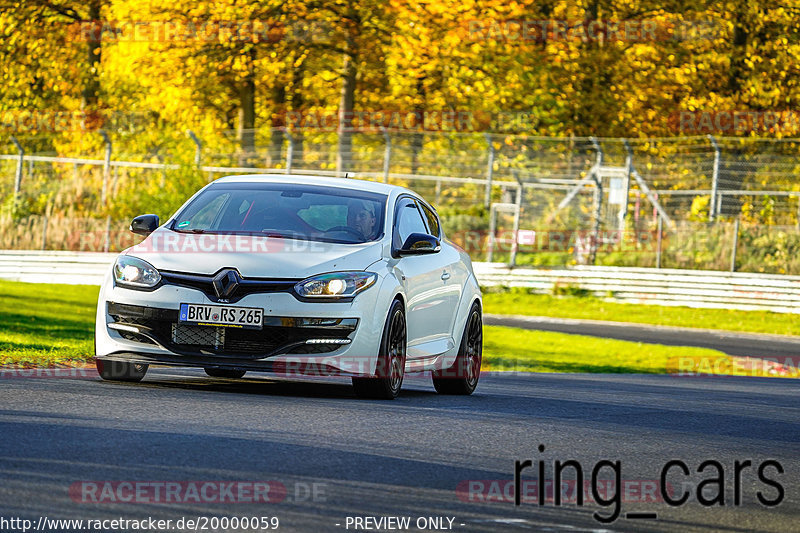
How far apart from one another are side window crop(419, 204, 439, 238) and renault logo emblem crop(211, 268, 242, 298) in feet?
10.1

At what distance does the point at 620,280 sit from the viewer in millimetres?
32938

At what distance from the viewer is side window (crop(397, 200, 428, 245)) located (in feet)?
40.0

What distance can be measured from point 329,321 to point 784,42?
31944 millimetres

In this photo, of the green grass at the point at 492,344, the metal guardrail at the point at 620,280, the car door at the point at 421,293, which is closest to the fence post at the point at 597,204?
the metal guardrail at the point at 620,280

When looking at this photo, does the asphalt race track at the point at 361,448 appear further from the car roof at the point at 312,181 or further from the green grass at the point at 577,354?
the green grass at the point at 577,354

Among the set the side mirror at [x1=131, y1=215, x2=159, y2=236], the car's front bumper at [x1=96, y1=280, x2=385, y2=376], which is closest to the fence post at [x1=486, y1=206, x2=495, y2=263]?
the side mirror at [x1=131, y1=215, x2=159, y2=236]

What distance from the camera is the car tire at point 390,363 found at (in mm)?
11070

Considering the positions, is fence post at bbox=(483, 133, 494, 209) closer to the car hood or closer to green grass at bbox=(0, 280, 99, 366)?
green grass at bbox=(0, 280, 99, 366)

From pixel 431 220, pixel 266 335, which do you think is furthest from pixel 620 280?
pixel 266 335

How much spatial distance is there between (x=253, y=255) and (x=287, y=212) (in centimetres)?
109

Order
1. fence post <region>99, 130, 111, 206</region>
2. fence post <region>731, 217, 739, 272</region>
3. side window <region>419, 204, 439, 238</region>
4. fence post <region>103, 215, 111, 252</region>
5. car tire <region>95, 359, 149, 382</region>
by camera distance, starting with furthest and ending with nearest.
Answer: fence post <region>99, 130, 111, 206</region> < fence post <region>103, 215, 111, 252</region> < fence post <region>731, 217, 739, 272</region> < side window <region>419, 204, 439, 238</region> < car tire <region>95, 359, 149, 382</region>

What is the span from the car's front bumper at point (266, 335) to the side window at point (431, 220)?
2668 mm

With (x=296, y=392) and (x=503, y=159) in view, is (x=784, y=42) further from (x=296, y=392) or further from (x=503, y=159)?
(x=296, y=392)

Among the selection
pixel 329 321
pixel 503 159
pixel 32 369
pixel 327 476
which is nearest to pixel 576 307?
pixel 503 159
